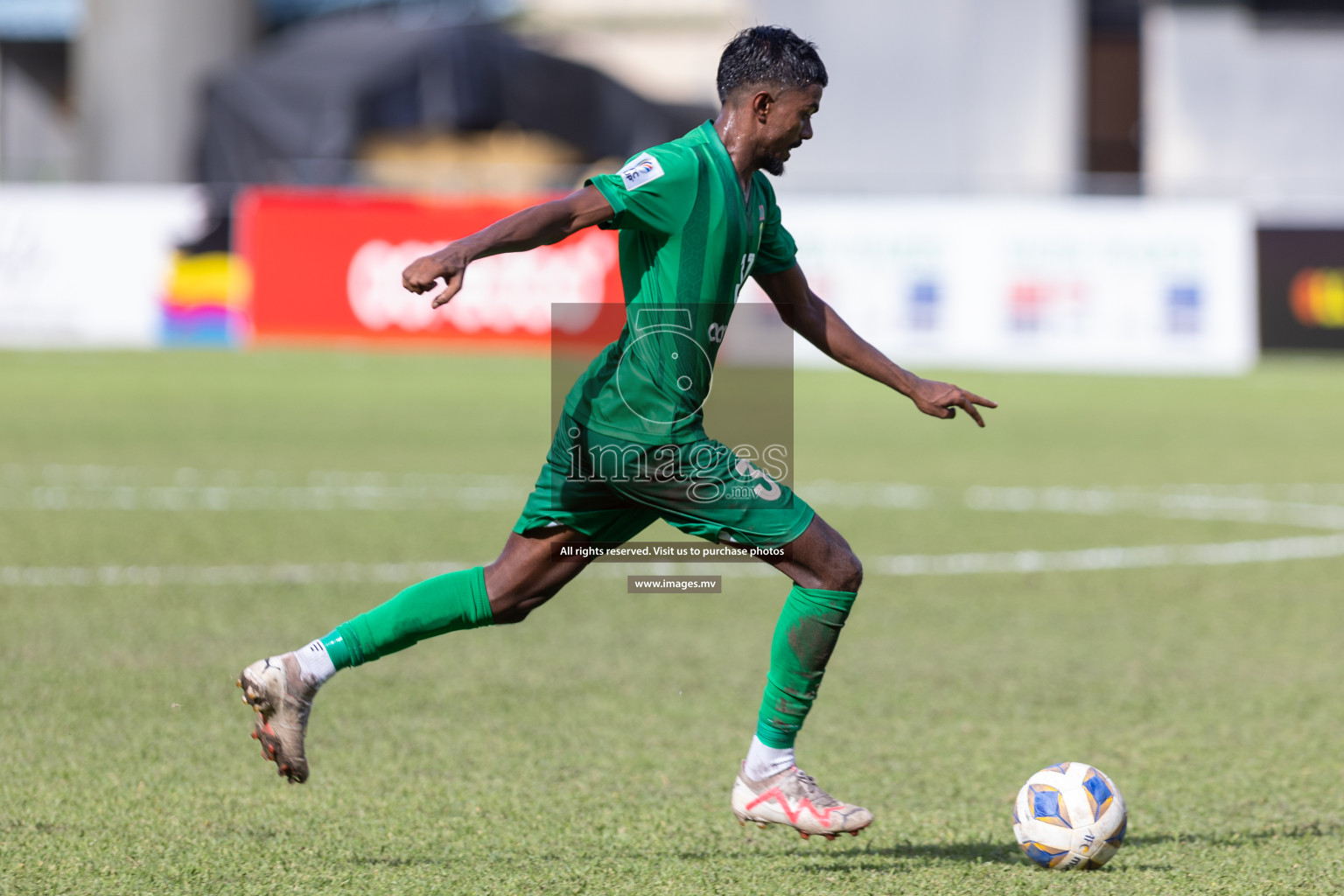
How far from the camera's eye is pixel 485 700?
627 centimetres

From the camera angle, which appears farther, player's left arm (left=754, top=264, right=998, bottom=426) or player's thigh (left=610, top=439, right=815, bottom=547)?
player's left arm (left=754, top=264, right=998, bottom=426)

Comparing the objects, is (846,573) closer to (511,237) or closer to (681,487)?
(681,487)

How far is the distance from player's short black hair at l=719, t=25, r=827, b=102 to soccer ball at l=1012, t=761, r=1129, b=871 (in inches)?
73.2

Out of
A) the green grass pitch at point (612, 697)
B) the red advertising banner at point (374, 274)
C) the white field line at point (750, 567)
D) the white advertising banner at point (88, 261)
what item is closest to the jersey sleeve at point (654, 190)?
the green grass pitch at point (612, 697)

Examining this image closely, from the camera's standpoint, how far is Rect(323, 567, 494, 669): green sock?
14.9 feet

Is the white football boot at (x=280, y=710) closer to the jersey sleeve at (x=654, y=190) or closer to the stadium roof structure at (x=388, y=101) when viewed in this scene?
the jersey sleeve at (x=654, y=190)

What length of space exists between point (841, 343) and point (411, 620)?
1358 mm

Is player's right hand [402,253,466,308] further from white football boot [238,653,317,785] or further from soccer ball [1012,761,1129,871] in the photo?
soccer ball [1012,761,1129,871]

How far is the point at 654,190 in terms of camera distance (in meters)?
4.21

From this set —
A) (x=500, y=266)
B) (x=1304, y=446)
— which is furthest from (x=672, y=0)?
(x=1304, y=446)

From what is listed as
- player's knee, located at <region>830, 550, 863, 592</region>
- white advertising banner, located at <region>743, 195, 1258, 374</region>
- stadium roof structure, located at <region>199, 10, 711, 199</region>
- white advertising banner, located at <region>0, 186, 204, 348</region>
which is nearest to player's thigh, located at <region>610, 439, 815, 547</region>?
player's knee, located at <region>830, 550, 863, 592</region>

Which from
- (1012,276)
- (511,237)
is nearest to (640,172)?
(511,237)

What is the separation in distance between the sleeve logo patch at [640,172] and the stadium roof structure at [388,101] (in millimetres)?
26156

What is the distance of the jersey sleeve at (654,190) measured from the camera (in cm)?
418
